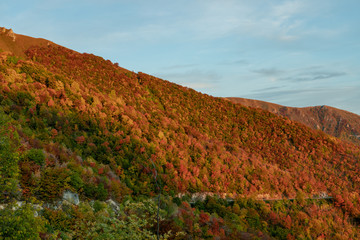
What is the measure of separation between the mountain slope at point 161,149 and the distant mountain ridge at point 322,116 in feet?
350

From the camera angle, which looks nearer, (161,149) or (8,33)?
(161,149)

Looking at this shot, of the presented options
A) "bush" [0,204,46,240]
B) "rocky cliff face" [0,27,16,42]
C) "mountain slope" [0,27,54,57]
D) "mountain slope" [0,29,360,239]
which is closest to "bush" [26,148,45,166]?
"mountain slope" [0,29,360,239]

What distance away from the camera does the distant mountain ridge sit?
14850 cm

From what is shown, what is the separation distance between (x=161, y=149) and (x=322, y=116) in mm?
161687

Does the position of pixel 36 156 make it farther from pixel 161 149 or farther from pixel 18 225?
pixel 161 149

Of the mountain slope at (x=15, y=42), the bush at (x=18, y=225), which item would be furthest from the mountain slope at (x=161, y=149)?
the bush at (x=18, y=225)

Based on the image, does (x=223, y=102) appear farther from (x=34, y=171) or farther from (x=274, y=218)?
(x=34, y=171)

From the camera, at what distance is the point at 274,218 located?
30.8 meters

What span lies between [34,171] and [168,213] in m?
10.3

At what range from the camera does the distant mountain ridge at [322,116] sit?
148 m

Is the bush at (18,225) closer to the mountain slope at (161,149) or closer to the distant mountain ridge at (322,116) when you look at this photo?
the mountain slope at (161,149)

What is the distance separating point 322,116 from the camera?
160 meters

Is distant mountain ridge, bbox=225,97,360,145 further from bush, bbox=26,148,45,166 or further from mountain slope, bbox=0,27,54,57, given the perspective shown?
bush, bbox=26,148,45,166

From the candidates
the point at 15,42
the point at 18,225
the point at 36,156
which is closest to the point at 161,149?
the point at 36,156
